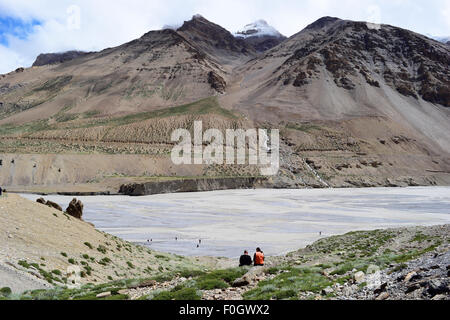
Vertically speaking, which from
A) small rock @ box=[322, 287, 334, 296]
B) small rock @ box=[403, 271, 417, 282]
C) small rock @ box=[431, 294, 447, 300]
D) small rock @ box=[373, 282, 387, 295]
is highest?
small rock @ box=[431, 294, 447, 300]

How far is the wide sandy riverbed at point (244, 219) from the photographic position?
3934 cm

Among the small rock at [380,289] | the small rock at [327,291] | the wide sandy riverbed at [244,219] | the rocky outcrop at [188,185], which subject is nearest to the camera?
the small rock at [380,289]

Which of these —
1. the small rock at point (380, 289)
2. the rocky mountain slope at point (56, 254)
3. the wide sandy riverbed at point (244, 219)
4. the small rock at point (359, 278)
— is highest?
the small rock at point (380, 289)

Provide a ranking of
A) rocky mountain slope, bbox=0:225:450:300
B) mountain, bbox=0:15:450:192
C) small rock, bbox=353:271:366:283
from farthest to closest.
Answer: mountain, bbox=0:15:450:192
small rock, bbox=353:271:366:283
rocky mountain slope, bbox=0:225:450:300

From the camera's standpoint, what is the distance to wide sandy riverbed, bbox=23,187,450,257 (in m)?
39.3

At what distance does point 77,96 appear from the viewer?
643 feet

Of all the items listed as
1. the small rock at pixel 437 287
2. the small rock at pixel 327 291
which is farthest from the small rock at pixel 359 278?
the small rock at pixel 437 287

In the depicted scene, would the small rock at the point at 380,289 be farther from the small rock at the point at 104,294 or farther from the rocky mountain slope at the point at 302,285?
the small rock at the point at 104,294

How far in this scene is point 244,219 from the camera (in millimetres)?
54594

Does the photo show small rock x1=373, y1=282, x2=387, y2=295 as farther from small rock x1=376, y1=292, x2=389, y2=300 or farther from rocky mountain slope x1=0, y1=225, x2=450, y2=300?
small rock x1=376, y1=292, x2=389, y2=300

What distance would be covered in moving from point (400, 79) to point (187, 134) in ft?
371

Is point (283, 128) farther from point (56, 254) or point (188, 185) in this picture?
point (56, 254)

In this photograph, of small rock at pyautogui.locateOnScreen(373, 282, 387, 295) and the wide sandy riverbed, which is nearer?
small rock at pyautogui.locateOnScreen(373, 282, 387, 295)

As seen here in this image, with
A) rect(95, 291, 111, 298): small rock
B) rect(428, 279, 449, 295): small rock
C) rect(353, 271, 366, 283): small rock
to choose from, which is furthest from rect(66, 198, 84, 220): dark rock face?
rect(428, 279, 449, 295): small rock
